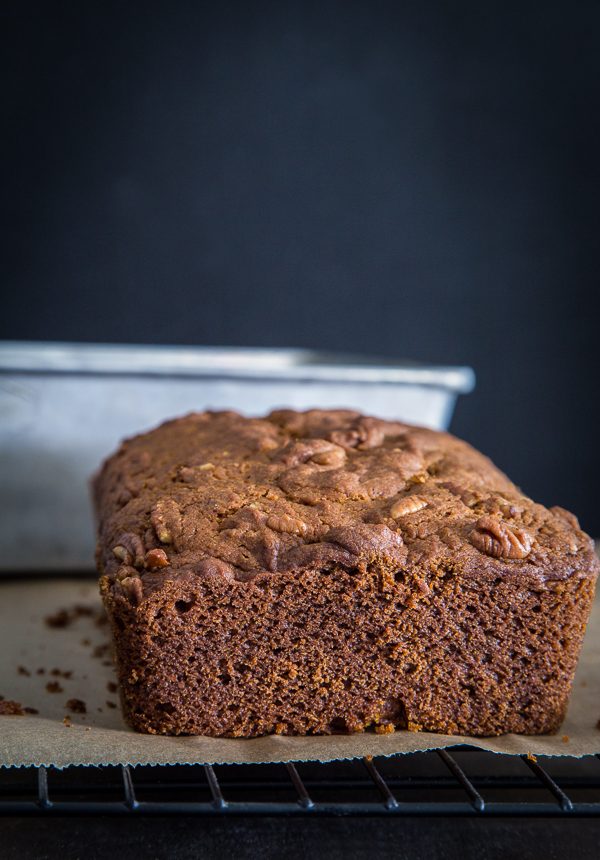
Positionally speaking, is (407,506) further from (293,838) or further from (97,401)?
(97,401)

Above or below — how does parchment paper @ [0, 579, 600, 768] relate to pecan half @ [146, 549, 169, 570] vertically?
below

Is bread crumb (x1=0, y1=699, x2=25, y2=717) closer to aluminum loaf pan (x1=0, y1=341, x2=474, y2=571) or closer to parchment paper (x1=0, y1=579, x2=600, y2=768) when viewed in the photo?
parchment paper (x1=0, y1=579, x2=600, y2=768)

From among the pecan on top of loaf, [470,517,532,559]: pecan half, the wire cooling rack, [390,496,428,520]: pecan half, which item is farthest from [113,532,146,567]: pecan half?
[470,517,532,559]: pecan half

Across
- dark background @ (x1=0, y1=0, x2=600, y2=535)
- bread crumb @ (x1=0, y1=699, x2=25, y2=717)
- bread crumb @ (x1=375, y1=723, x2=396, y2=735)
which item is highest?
dark background @ (x1=0, y1=0, x2=600, y2=535)

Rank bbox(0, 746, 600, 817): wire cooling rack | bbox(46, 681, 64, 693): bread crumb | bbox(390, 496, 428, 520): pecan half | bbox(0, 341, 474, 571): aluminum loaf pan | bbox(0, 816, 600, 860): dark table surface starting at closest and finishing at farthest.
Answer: bbox(0, 746, 600, 817): wire cooling rack
bbox(0, 816, 600, 860): dark table surface
bbox(390, 496, 428, 520): pecan half
bbox(46, 681, 64, 693): bread crumb
bbox(0, 341, 474, 571): aluminum loaf pan

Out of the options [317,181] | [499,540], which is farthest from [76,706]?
[317,181]

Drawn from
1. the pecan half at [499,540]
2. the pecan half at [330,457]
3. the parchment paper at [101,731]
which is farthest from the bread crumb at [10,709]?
the pecan half at [499,540]

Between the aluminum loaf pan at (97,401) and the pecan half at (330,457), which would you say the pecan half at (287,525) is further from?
the aluminum loaf pan at (97,401)

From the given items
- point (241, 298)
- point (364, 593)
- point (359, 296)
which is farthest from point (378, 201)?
point (364, 593)
